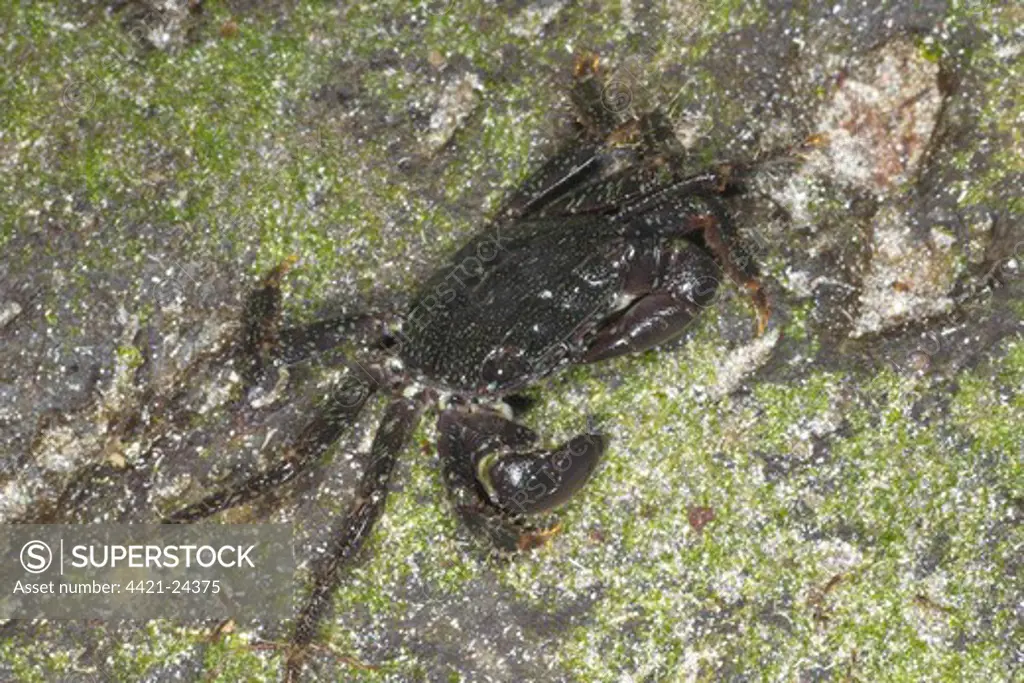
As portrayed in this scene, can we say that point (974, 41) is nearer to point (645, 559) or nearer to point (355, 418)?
point (645, 559)

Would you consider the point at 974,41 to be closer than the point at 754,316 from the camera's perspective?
Yes

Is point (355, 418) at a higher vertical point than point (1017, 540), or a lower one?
higher

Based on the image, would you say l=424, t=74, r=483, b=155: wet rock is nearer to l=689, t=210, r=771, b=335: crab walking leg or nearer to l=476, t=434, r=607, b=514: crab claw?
l=689, t=210, r=771, b=335: crab walking leg

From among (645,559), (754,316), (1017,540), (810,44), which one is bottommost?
(1017,540)

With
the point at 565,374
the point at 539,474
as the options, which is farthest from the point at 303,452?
the point at 565,374

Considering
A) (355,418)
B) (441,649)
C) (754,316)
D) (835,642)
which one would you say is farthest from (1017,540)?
(355,418)

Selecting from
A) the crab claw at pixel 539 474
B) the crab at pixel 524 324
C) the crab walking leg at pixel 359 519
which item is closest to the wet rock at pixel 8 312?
the crab at pixel 524 324

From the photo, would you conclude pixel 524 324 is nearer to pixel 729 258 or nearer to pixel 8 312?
pixel 729 258
